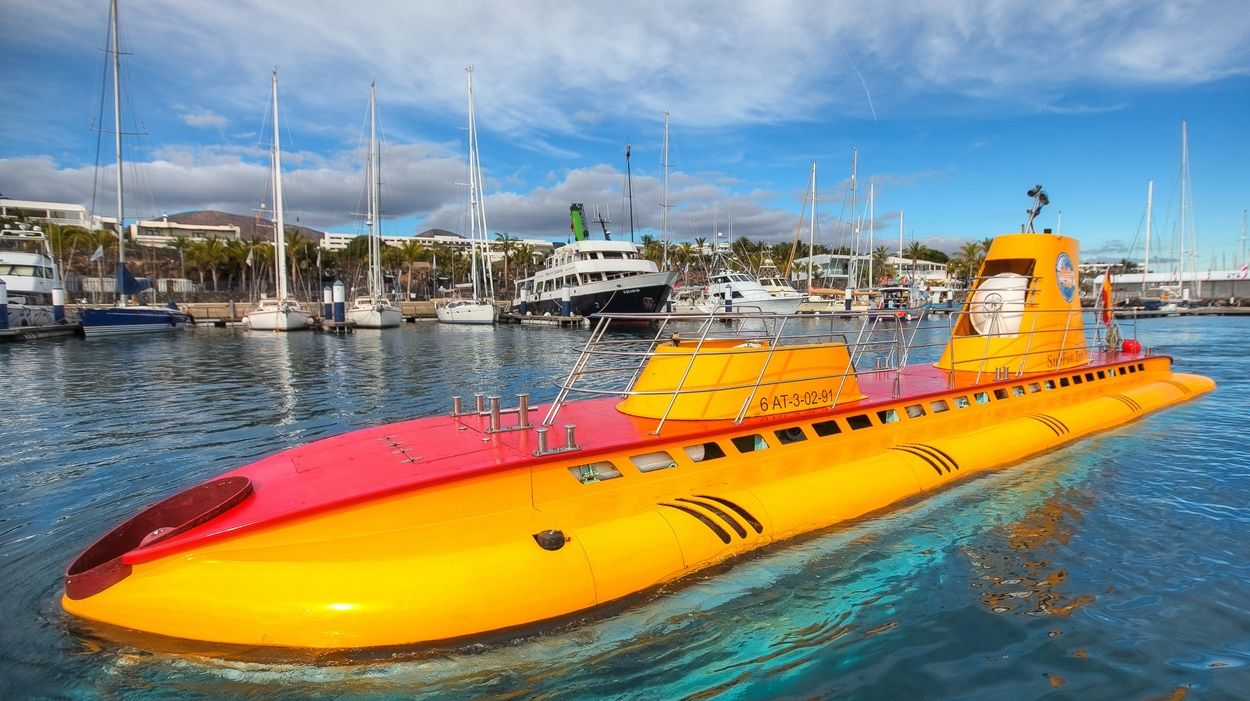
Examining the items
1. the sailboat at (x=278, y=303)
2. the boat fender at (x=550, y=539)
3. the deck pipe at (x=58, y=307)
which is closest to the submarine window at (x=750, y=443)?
the boat fender at (x=550, y=539)

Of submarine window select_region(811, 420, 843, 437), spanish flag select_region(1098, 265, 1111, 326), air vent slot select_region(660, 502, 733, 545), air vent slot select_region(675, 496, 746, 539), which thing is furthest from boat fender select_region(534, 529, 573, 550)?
spanish flag select_region(1098, 265, 1111, 326)

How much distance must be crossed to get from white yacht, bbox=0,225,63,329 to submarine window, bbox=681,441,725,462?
59532mm

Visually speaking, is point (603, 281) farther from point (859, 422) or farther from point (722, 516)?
point (722, 516)

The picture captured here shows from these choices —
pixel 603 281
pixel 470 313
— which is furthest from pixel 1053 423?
pixel 470 313

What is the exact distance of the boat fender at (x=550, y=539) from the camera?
6865 millimetres

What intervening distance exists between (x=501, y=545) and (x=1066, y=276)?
53.7 feet

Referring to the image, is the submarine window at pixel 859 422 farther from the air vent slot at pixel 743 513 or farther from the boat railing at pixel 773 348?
the air vent slot at pixel 743 513

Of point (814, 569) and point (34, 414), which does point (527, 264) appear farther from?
point (814, 569)

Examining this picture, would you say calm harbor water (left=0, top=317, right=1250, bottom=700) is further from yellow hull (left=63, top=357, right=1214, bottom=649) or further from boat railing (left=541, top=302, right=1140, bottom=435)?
boat railing (left=541, top=302, right=1140, bottom=435)

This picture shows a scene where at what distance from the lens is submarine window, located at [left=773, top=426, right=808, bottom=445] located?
9.89 meters

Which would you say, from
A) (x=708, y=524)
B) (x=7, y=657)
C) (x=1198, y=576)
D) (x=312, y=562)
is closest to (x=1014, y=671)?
(x=708, y=524)

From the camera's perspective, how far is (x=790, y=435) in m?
10.1

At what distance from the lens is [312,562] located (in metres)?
6.25

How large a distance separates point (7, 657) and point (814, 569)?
8602mm
